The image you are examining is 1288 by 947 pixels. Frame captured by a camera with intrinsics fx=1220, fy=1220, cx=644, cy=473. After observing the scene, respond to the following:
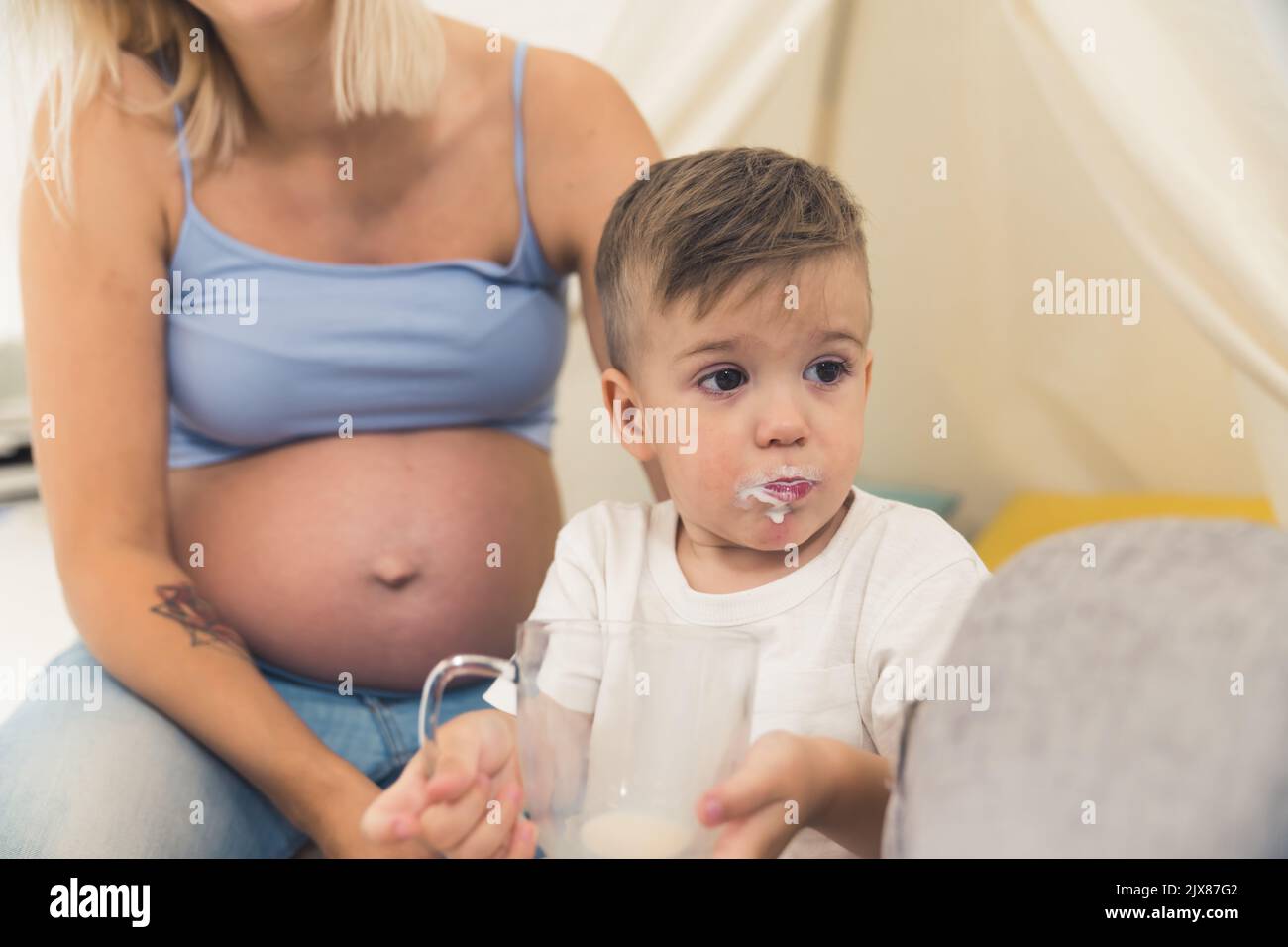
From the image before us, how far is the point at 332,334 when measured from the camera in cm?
100

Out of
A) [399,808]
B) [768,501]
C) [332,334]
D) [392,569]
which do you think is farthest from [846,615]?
[332,334]

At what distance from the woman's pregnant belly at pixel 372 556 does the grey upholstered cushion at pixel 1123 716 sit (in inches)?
19.9

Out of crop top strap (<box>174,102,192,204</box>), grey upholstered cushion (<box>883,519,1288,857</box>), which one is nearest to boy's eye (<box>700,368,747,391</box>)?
grey upholstered cushion (<box>883,519,1288,857</box>)

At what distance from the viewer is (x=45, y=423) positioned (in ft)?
3.15

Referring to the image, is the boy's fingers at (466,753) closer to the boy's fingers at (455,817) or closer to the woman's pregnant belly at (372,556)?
the boy's fingers at (455,817)

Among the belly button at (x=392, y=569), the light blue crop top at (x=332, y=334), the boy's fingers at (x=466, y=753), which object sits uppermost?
the light blue crop top at (x=332, y=334)

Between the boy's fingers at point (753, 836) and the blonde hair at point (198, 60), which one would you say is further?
the blonde hair at point (198, 60)

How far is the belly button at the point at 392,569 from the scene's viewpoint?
38.1 inches

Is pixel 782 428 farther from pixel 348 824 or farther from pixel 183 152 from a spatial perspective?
pixel 183 152

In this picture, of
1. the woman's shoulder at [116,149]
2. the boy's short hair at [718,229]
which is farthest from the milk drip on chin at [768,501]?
the woman's shoulder at [116,149]

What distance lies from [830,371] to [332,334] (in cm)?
46
